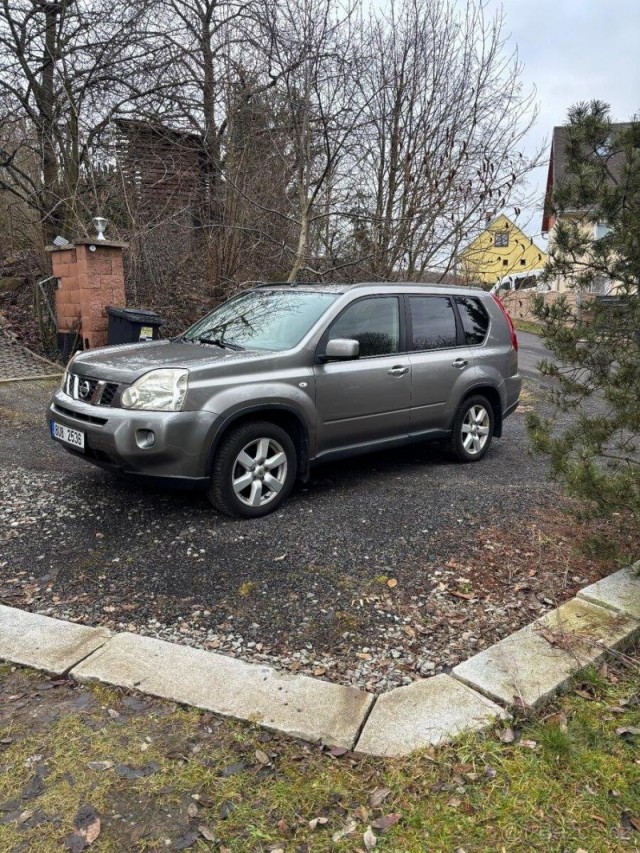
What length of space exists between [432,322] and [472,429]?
111cm

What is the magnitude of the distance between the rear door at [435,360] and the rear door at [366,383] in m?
0.13

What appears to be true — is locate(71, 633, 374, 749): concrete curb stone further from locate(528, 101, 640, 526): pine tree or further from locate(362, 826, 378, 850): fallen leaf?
locate(528, 101, 640, 526): pine tree

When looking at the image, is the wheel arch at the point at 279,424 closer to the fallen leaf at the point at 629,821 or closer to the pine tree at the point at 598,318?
the pine tree at the point at 598,318

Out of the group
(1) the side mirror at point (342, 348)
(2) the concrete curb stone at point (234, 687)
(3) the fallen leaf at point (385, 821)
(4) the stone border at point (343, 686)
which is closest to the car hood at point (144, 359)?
(1) the side mirror at point (342, 348)

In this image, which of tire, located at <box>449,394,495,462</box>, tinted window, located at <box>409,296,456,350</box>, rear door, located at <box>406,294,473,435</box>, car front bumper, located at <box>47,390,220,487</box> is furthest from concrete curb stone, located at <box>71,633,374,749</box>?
tire, located at <box>449,394,495,462</box>

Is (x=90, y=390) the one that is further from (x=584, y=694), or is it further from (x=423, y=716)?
(x=584, y=694)

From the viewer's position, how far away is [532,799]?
2.16 meters

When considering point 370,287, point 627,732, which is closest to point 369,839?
point 627,732

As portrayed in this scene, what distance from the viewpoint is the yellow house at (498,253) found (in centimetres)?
1056

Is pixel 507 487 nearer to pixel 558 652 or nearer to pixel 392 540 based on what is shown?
pixel 392 540

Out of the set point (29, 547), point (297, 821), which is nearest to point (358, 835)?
point (297, 821)

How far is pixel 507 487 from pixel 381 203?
721cm

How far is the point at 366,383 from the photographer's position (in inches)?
201

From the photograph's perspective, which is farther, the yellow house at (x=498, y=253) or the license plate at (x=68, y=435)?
the yellow house at (x=498, y=253)
